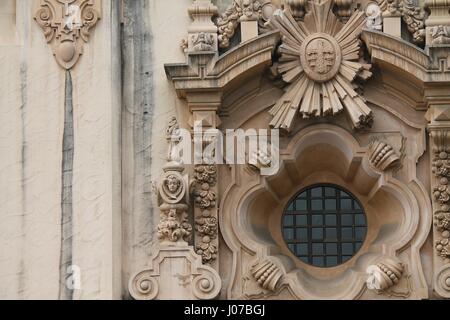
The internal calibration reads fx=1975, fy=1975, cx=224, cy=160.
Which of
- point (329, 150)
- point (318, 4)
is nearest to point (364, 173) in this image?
point (329, 150)

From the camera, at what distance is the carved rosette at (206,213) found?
25.4 meters

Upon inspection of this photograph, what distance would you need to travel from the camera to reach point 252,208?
25984 mm

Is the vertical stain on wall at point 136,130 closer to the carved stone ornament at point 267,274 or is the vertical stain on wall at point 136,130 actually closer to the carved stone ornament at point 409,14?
the carved stone ornament at point 267,274

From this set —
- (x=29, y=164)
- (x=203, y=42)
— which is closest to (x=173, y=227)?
(x=29, y=164)

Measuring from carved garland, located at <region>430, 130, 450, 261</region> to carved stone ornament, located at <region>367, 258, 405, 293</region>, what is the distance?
1.90 feet

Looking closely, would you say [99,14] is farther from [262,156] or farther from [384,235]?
[384,235]

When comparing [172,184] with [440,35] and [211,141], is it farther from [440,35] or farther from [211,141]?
[440,35]

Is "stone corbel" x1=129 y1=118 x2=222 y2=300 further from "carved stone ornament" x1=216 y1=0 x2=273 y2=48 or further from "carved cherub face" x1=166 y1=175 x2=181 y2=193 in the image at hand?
"carved stone ornament" x1=216 y1=0 x2=273 y2=48

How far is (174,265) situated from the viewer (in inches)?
991

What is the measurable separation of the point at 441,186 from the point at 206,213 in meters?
3.05

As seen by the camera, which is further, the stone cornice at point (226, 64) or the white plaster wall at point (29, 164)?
the stone cornice at point (226, 64)

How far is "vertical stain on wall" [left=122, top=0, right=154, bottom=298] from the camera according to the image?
25.5 meters

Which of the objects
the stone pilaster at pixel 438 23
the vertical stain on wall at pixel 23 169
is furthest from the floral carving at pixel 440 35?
the vertical stain on wall at pixel 23 169

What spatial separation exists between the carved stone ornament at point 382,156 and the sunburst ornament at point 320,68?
13.2 inches
